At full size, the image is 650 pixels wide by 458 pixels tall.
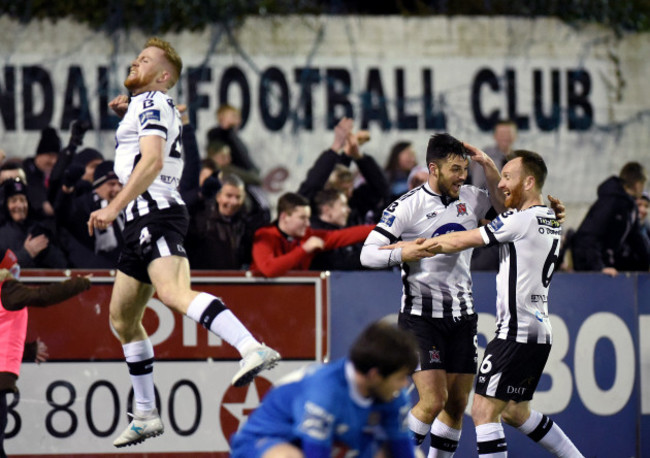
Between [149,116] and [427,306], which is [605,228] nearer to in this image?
[427,306]

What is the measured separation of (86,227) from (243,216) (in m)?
1.29

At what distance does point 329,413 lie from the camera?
16.1ft

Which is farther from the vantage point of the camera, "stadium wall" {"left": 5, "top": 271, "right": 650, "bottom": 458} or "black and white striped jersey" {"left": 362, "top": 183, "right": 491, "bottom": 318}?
"stadium wall" {"left": 5, "top": 271, "right": 650, "bottom": 458}

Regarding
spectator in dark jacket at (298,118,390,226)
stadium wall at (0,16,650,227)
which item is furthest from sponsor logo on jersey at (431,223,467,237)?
stadium wall at (0,16,650,227)

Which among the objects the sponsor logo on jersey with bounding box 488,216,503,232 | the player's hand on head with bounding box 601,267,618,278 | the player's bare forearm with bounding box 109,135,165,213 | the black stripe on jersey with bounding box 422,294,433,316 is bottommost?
the black stripe on jersey with bounding box 422,294,433,316

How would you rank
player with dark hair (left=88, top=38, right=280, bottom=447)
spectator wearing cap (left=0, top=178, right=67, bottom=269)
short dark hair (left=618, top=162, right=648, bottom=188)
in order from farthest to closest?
short dark hair (left=618, top=162, right=648, bottom=188), spectator wearing cap (left=0, top=178, right=67, bottom=269), player with dark hair (left=88, top=38, right=280, bottom=447)

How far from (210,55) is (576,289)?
6.15m

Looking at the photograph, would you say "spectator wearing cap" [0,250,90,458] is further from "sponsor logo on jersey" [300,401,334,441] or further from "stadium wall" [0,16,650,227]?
"stadium wall" [0,16,650,227]

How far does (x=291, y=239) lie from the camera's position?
30.3ft

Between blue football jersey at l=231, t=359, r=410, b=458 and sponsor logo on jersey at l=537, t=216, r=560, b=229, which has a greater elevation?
sponsor logo on jersey at l=537, t=216, r=560, b=229

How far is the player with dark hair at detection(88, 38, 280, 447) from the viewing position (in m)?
6.88

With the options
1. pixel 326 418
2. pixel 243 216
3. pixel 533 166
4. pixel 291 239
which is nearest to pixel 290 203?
pixel 291 239

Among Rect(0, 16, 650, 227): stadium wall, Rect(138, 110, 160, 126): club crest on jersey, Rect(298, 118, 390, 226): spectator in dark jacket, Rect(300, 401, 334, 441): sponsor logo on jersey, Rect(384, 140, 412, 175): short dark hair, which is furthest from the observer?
Rect(0, 16, 650, 227): stadium wall

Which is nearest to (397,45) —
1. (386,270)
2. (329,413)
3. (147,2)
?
(147,2)
